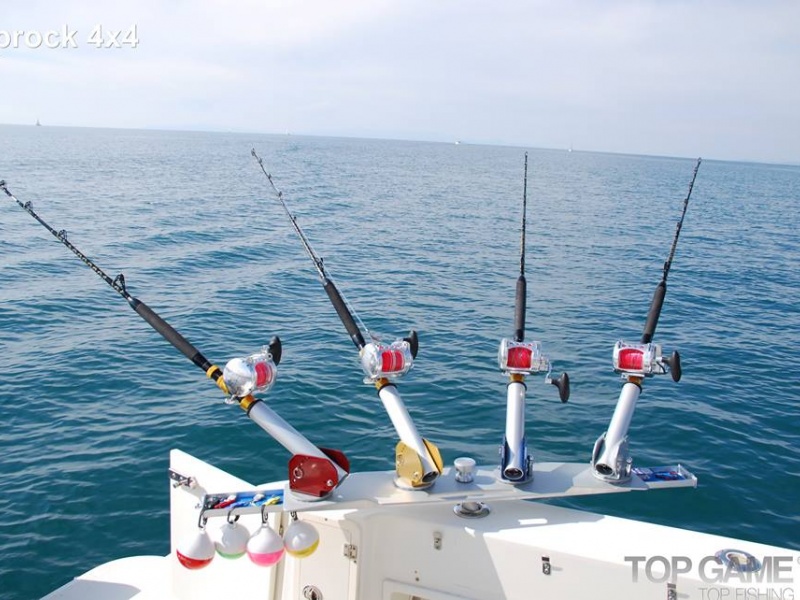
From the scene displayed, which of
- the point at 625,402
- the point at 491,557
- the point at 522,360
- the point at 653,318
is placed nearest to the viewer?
the point at 491,557

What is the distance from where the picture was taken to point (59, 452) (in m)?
8.12

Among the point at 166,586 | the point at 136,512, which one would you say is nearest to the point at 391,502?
the point at 166,586

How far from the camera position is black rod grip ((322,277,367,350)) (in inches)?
193

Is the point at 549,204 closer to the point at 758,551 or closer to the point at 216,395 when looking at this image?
the point at 216,395

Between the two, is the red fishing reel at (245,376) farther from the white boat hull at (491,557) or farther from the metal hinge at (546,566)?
the metal hinge at (546,566)

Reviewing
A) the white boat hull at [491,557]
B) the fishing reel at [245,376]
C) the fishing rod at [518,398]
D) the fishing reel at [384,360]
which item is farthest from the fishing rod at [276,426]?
the fishing rod at [518,398]

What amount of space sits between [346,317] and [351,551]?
162 cm

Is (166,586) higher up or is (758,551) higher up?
(758,551)

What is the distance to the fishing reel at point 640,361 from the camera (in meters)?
4.41

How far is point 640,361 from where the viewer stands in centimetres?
442

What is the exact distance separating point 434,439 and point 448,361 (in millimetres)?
2827

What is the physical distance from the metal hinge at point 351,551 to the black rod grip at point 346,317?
1.29 metres

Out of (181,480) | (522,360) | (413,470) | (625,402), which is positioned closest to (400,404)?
(413,470)

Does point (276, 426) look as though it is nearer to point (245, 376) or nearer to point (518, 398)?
point (245, 376)
